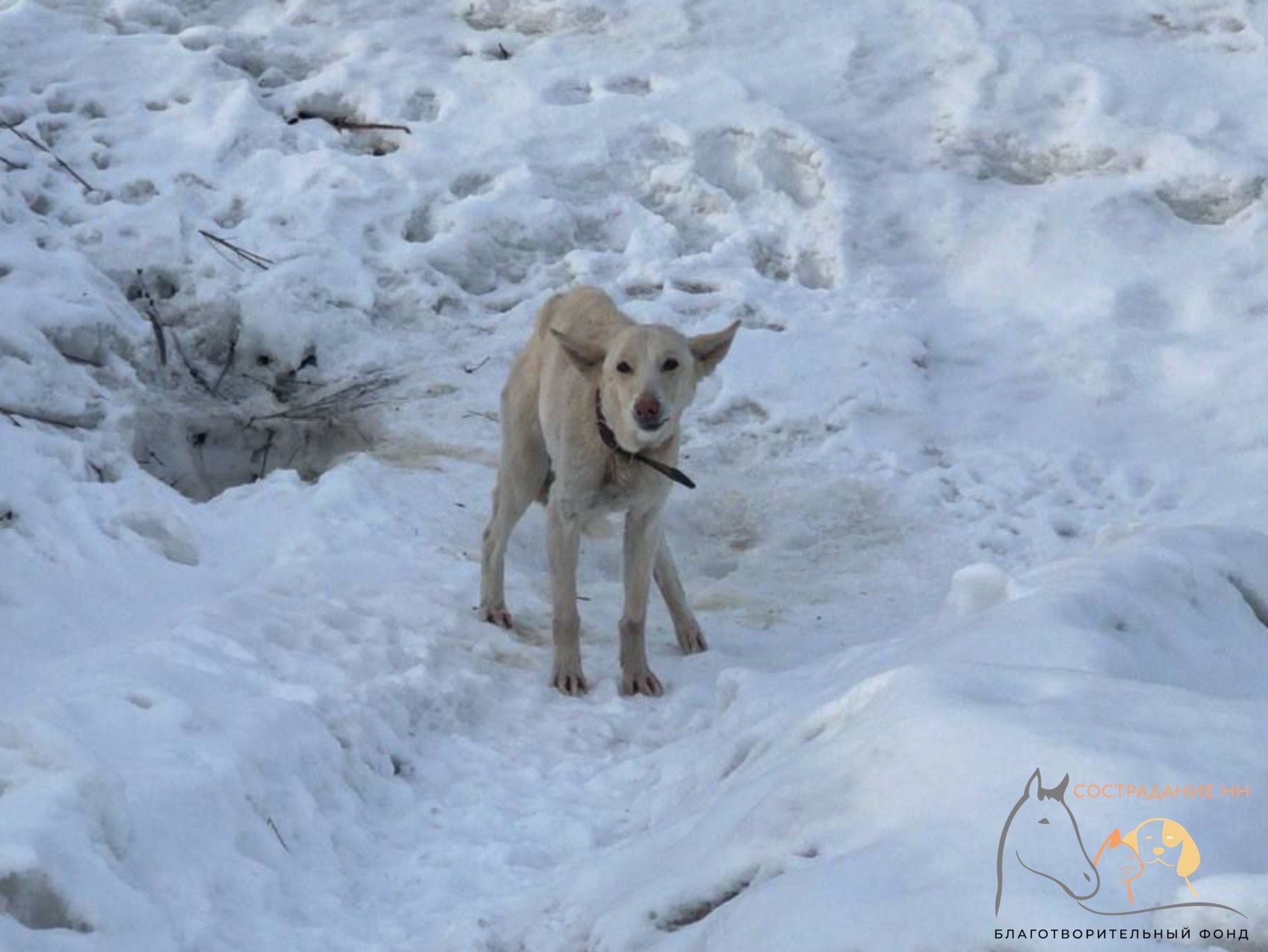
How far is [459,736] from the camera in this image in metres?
6.34

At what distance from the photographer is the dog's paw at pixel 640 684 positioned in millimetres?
7074

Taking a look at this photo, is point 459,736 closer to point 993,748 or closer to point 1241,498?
point 993,748

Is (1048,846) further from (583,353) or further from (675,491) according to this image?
(675,491)

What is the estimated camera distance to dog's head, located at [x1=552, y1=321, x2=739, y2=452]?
21.8ft

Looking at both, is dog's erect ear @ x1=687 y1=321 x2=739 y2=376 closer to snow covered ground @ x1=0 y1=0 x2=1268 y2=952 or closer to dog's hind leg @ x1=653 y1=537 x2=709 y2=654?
dog's hind leg @ x1=653 y1=537 x2=709 y2=654

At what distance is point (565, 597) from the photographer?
7.16 meters

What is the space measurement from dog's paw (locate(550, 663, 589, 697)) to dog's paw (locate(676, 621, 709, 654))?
0.67 metres

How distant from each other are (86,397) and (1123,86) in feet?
23.5

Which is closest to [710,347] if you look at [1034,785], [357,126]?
[1034,785]

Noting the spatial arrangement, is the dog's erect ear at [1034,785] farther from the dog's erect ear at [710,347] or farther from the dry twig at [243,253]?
the dry twig at [243,253]

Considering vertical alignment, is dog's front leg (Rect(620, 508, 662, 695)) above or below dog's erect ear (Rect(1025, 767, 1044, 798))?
below

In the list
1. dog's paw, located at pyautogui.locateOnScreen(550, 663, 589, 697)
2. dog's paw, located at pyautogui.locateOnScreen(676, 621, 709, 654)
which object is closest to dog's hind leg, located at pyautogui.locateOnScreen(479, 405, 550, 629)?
dog's paw, located at pyautogui.locateOnScreen(550, 663, 589, 697)

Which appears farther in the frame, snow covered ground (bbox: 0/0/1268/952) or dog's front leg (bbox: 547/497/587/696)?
dog's front leg (bbox: 547/497/587/696)

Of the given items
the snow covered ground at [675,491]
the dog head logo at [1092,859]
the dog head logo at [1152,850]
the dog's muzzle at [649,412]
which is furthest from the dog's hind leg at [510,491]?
the dog head logo at [1152,850]
